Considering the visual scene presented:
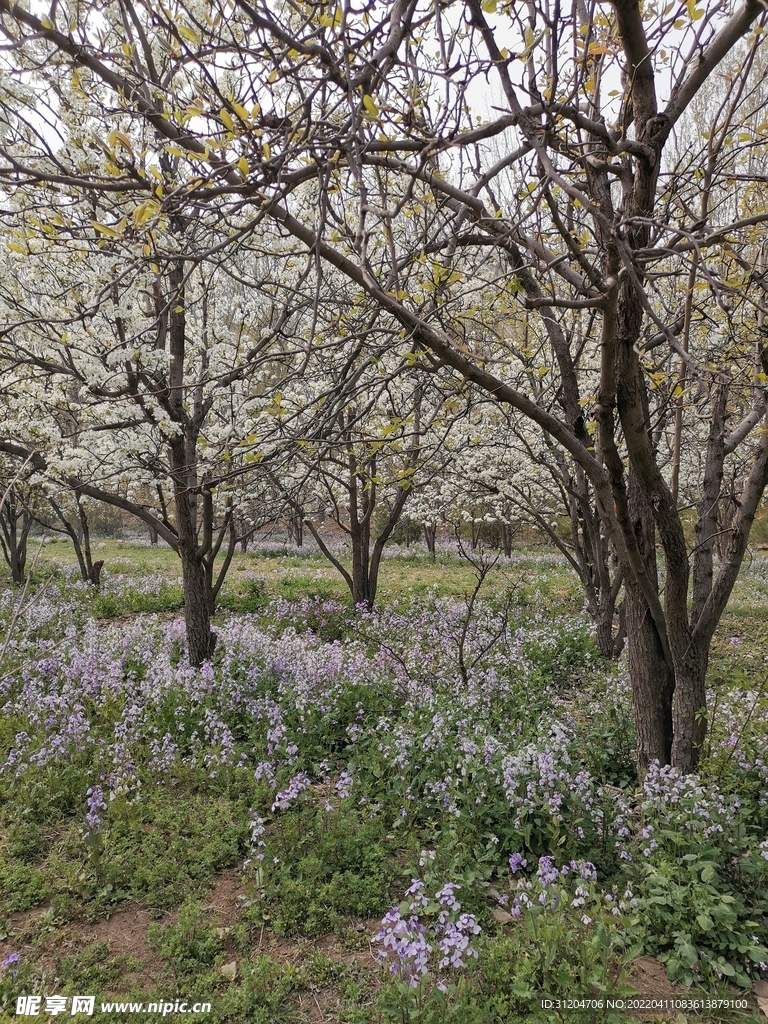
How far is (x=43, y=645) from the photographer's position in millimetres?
7852

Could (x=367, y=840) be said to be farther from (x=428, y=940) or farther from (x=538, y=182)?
(x=538, y=182)

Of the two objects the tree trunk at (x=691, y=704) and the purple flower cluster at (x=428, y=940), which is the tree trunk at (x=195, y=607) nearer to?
the purple flower cluster at (x=428, y=940)

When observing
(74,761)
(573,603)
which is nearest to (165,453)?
(74,761)

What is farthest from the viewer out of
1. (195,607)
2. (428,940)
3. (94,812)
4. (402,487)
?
(195,607)

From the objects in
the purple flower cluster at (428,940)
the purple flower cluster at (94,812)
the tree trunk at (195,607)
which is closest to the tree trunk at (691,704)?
the purple flower cluster at (428,940)

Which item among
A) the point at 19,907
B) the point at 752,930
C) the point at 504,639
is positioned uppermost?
the point at 504,639

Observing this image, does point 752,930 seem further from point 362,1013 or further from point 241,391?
point 241,391

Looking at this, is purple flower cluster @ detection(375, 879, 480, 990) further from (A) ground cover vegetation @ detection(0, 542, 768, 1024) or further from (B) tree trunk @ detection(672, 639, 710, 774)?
(B) tree trunk @ detection(672, 639, 710, 774)

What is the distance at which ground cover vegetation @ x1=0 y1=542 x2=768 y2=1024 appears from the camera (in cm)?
272

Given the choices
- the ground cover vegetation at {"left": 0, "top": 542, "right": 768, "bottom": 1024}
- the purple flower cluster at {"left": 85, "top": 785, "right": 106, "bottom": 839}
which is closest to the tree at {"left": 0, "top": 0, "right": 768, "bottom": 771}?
the ground cover vegetation at {"left": 0, "top": 542, "right": 768, "bottom": 1024}

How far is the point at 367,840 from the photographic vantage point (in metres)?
3.69

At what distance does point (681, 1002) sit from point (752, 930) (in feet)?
1.86

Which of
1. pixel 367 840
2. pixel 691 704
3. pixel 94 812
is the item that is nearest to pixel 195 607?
pixel 94 812

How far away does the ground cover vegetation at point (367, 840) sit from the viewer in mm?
2723
